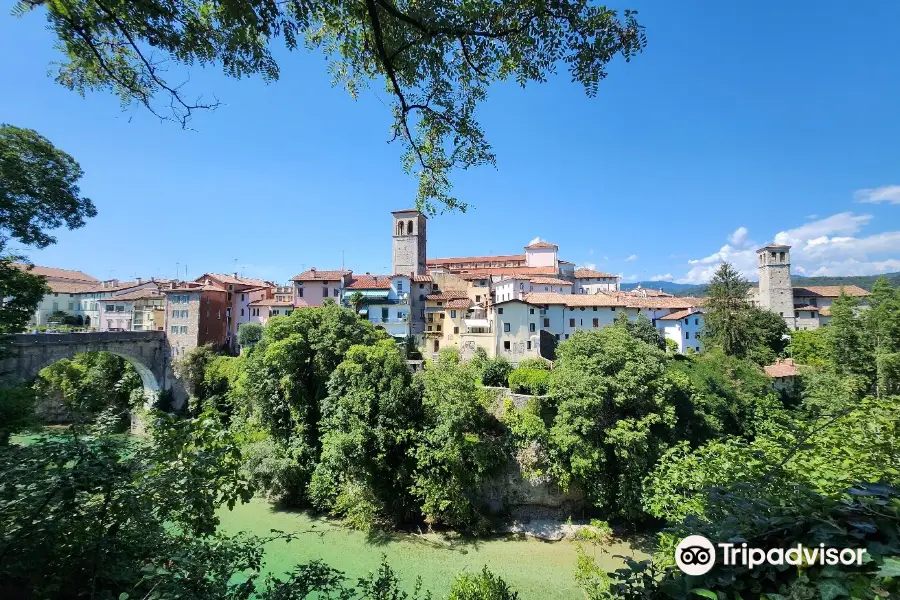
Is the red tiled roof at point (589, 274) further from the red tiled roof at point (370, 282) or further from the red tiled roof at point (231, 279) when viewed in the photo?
the red tiled roof at point (231, 279)

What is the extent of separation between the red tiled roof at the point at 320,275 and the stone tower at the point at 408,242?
373 inches

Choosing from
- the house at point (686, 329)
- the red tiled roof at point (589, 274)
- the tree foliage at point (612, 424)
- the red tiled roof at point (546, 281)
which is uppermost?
the red tiled roof at point (589, 274)

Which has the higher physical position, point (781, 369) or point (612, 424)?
point (781, 369)

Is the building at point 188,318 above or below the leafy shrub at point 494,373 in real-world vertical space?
above

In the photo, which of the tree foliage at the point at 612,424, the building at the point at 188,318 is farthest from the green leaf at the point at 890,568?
the building at the point at 188,318

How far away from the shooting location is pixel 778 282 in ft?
155

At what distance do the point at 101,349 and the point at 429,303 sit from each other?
90.4ft

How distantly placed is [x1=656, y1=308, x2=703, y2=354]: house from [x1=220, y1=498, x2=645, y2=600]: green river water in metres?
24.5

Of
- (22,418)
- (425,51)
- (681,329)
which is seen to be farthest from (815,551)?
(681,329)

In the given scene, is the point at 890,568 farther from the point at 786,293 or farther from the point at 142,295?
the point at 786,293

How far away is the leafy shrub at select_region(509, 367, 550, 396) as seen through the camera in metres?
20.9

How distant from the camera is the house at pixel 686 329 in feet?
116

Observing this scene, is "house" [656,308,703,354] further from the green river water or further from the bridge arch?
the bridge arch

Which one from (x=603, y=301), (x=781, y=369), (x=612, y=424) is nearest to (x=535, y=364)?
(x=612, y=424)
